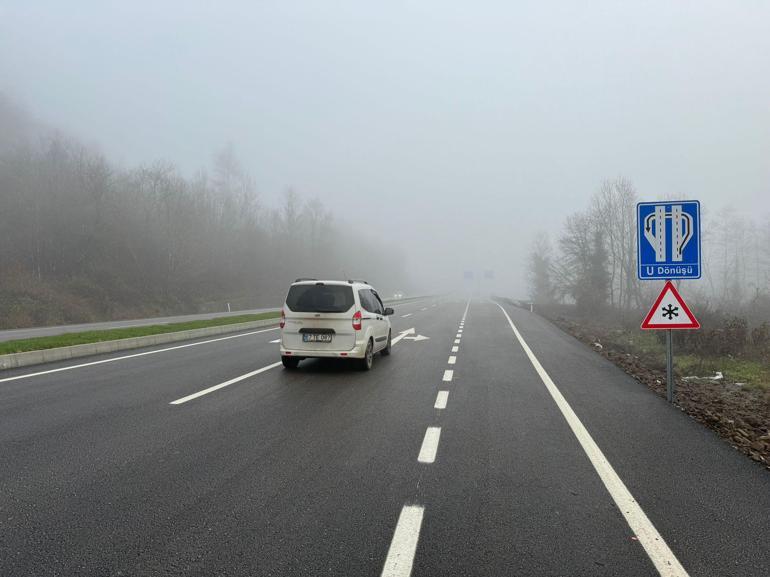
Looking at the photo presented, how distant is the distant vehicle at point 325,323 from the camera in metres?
8.64

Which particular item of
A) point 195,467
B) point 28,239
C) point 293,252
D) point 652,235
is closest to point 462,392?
point 652,235

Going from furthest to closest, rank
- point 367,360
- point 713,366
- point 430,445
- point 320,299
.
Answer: point 713,366 → point 367,360 → point 320,299 → point 430,445

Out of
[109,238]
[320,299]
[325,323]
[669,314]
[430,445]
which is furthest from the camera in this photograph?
[109,238]

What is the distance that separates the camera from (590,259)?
140 ft

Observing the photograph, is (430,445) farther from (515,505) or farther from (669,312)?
(669,312)

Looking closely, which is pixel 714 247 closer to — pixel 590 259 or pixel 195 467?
pixel 590 259

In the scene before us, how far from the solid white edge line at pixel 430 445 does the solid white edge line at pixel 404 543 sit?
3.35 ft

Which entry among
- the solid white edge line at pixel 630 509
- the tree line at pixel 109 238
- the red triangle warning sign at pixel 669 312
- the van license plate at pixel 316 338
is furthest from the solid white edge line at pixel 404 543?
the tree line at pixel 109 238

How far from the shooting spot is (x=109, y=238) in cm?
3572

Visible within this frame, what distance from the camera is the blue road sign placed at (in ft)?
22.2

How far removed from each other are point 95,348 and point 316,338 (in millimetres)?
7585

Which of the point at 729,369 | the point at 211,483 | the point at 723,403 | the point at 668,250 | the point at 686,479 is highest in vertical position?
the point at 668,250

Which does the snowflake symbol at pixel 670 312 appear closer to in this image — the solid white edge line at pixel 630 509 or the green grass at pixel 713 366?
the solid white edge line at pixel 630 509

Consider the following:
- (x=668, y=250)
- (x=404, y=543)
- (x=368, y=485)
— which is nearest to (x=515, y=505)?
(x=404, y=543)
